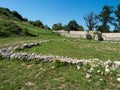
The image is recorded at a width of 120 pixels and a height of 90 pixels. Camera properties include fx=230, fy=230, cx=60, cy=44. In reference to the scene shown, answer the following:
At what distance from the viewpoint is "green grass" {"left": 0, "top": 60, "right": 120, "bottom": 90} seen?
909cm

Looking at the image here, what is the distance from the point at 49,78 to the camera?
1009 centimetres

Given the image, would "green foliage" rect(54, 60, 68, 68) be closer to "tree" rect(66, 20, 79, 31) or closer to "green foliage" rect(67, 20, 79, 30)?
"green foliage" rect(67, 20, 79, 30)

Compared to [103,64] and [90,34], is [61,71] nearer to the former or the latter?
[103,64]

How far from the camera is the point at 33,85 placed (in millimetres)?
9594

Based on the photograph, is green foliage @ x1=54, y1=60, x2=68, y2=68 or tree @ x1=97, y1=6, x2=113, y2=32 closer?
green foliage @ x1=54, y1=60, x2=68, y2=68

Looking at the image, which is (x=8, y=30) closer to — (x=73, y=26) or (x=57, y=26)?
(x=73, y=26)

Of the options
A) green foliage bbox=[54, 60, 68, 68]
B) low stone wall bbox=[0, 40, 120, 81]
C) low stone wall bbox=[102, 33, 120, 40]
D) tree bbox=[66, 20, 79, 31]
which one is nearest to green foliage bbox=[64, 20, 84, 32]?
tree bbox=[66, 20, 79, 31]

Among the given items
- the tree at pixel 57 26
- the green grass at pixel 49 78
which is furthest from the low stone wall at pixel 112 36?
the tree at pixel 57 26

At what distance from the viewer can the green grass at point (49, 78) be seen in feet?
29.8

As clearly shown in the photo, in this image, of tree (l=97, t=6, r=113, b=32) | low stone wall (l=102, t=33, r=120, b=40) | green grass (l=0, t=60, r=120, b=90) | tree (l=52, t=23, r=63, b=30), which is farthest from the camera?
tree (l=52, t=23, r=63, b=30)

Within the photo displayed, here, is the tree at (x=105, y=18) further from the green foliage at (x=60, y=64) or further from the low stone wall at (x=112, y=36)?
the green foliage at (x=60, y=64)

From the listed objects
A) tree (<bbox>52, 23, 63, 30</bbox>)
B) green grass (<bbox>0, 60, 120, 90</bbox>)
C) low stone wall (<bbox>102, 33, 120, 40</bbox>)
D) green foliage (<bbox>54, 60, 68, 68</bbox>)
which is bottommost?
low stone wall (<bbox>102, 33, 120, 40</bbox>)

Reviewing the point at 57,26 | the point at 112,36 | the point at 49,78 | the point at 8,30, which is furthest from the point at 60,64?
the point at 57,26

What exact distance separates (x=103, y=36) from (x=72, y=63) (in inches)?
1503
